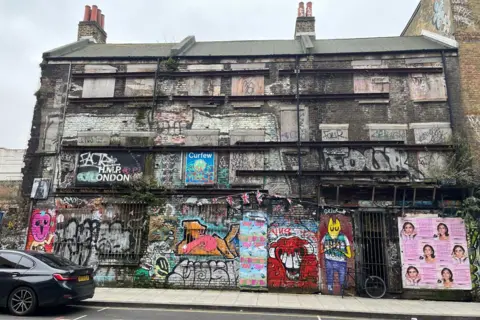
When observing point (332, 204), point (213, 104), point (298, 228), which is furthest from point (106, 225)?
point (332, 204)

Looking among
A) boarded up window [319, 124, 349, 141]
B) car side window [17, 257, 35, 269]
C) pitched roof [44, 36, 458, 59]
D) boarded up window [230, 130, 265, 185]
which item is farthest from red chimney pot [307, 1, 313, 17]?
car side window [17, 257, 35, 269]

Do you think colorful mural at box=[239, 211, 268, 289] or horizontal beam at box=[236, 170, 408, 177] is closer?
colorful mural at box=[239, 211, 268, 289]

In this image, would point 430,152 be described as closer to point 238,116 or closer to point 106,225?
point 238,116

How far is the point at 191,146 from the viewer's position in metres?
12.7

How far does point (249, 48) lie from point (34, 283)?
11.9m

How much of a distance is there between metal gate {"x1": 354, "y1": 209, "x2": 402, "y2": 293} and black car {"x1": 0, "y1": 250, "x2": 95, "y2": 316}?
832cm

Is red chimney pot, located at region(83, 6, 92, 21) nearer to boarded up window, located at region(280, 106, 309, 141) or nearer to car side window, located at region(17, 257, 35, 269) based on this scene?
boarded up window, located at region(280, 106, 309, 141)

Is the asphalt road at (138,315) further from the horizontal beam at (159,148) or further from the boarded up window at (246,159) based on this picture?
the horizontal beam at (159,148)

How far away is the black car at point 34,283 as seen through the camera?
7539 mm

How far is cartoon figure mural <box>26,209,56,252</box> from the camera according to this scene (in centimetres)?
1241

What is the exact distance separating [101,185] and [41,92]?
183 inches

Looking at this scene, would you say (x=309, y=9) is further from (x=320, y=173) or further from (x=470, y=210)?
(x=470, y=210)

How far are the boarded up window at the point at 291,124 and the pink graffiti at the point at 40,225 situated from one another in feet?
29.4

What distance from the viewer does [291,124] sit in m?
12.9
